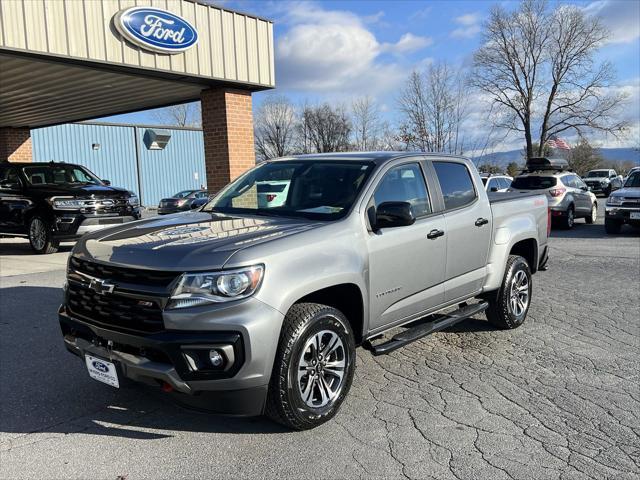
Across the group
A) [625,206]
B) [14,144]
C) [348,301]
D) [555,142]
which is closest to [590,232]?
[625,206]

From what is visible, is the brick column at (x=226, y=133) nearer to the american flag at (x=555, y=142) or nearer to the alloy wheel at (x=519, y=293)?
the alloy wheel at (x=519, y=293)

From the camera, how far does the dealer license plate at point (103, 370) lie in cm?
331

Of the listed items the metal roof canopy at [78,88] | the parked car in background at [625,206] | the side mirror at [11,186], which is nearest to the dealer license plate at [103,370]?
the metal roof canopy at [78,88]

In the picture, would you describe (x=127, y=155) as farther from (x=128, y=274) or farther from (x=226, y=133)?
(x=128, y=274)

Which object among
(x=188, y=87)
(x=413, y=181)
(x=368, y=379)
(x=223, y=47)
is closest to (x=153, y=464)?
(x=368, y=379)

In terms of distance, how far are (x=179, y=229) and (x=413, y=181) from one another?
200 cm

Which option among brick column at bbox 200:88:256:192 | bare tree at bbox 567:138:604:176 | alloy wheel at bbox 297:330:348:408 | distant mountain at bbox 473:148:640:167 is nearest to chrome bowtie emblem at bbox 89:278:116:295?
alloy wheel at bbox 297:330:348:408

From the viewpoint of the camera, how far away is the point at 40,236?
1155cm

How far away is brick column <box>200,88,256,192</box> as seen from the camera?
11.1m

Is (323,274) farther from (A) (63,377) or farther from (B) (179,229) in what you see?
(A) (63,377)

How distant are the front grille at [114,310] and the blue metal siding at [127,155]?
88.7 ft

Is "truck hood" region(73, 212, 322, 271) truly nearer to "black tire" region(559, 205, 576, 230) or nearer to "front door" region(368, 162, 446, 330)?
"front door" region(368, 162, 446, 330)

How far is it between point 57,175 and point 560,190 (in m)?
12.9

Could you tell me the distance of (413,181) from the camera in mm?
4664
